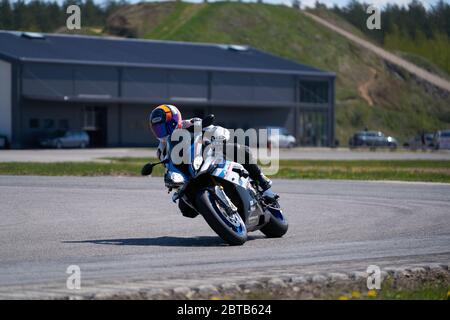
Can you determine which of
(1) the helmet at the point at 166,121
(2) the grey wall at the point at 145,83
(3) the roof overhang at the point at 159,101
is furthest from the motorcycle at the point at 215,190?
(2) the grey wall at the point at 145,83

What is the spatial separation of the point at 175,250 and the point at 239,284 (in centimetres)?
331

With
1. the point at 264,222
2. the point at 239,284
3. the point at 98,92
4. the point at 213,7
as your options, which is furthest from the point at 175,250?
the point at 213,7

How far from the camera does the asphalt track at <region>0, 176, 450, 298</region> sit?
11.5m

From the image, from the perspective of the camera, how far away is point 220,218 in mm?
13953

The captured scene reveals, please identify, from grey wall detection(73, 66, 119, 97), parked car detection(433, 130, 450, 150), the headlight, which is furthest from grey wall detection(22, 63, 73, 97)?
the headlight

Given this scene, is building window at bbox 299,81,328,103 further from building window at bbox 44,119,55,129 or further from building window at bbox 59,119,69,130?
building window at bbox 44,119,55,129

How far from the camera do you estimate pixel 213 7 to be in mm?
121000

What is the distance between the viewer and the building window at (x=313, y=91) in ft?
287

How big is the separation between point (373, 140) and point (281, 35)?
31361mm

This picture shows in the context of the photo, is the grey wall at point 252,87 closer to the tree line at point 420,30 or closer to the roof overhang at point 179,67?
the roof overhang at point 179,67

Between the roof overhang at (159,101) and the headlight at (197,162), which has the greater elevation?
the roof overhang at (159,101)

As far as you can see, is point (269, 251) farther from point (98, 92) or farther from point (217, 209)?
point (98, 92)

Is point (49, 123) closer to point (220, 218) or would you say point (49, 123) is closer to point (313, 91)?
point (313, 91)

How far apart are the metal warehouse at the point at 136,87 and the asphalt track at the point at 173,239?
46945 mm
